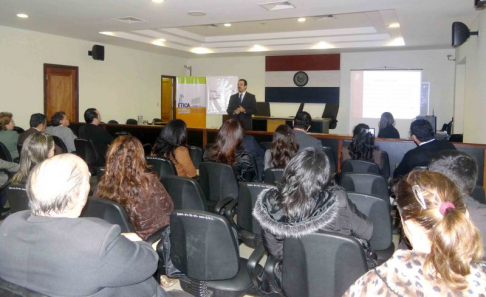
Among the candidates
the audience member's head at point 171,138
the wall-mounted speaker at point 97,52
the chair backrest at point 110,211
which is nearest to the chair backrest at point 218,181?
the audience member's head at point 171,138

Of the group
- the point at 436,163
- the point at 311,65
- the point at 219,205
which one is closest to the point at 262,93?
the point at 311,65

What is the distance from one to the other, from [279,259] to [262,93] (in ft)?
32.6

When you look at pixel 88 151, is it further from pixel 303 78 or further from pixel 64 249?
pixel 303 78

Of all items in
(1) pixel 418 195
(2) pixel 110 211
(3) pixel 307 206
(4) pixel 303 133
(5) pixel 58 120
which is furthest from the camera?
(5) pixel 58 120

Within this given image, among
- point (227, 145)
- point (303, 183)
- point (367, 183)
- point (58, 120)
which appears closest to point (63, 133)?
point (58, 120)

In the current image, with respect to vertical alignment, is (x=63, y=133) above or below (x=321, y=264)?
above

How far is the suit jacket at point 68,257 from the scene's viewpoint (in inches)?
51.1

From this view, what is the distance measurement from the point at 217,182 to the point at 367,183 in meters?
1.30

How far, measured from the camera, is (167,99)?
12039 millimetres

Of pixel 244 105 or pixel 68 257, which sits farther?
pixel 244 105

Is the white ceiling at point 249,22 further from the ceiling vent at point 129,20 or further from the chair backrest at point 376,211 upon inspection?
the chair backrest at point 376,211

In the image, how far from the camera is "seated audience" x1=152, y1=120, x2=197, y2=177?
4047mm

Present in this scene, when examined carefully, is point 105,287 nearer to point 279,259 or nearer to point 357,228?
point 279,259

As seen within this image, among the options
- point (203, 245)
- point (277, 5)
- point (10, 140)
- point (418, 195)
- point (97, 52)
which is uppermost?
point (277, 5)
